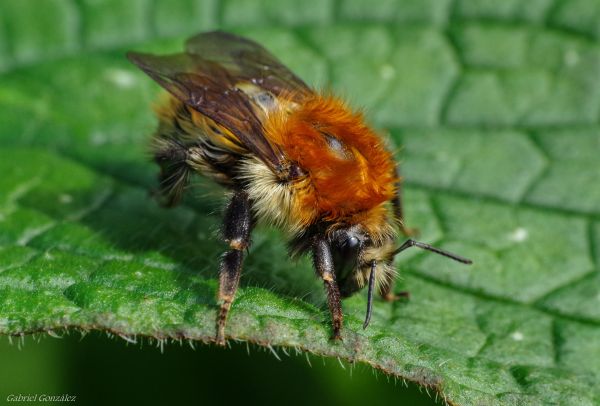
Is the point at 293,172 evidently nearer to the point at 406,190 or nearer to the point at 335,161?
the point at 335,161

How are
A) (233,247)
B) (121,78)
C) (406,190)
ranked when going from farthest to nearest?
(121,78), (406,190), (233,247)

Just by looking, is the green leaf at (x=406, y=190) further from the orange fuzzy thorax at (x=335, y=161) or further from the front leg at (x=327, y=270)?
the orange fuzzy thorax at (x=335, y=161)
